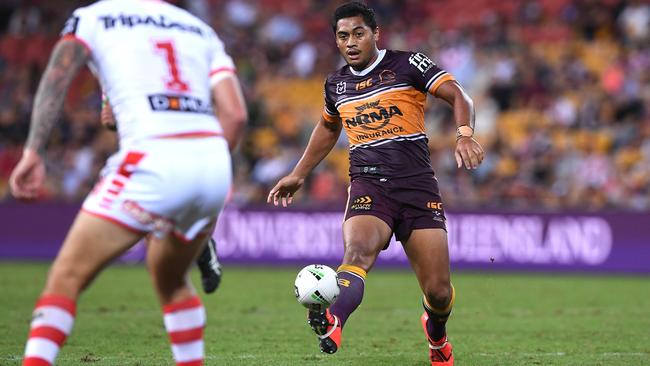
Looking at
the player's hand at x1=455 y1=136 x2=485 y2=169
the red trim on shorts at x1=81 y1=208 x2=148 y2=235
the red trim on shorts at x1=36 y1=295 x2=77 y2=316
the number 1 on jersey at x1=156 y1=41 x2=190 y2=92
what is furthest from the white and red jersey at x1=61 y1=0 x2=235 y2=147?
the player's hand at x1=455 y1=136 x2=485 y2=169

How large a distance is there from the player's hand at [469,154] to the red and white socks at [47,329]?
104 inches

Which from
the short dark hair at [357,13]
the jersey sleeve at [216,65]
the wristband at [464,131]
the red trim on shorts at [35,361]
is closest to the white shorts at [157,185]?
the jersey sleeve at [216,65]

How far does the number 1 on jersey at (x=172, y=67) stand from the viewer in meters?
4.88

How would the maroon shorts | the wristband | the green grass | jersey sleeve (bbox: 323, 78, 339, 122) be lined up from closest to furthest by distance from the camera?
the wristband < the maroon shorts < jersey sleeve (bbox: 323, 78, 339, 122) < the green grass

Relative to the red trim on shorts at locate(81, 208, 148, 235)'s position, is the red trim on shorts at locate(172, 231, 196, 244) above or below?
below

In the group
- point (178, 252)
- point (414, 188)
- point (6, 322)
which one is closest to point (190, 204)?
point (178, 252)

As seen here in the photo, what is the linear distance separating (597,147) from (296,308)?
9014 millimetres

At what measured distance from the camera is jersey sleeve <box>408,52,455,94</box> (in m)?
7.27

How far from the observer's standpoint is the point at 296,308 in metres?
11.6

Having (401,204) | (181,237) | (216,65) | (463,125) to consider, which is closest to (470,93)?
(401,204)

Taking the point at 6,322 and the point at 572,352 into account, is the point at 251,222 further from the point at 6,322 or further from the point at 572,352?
the point at 572,352

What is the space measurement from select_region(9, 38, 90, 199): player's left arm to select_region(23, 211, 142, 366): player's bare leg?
30 centimetres

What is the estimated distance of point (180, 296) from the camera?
5191 mm

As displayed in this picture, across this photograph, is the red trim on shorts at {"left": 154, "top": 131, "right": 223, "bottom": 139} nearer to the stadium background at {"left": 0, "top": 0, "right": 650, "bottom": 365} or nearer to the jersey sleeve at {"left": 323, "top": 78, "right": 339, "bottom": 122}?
the jersey sleeve at {"left": 323, "top": 78, "right": 339, "bottom": 122}
